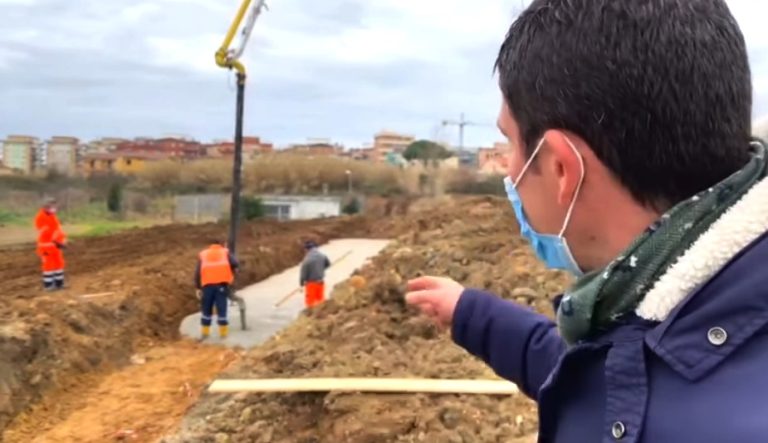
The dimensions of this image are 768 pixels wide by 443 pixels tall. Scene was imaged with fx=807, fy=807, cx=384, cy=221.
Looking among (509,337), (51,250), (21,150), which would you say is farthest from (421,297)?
(21,150)

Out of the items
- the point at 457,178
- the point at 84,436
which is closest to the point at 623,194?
the point at 84,436

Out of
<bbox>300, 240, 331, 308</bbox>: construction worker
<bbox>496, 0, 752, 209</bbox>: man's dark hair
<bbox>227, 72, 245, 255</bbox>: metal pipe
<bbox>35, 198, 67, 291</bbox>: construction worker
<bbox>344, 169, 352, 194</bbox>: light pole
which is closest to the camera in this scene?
<bbox>496, 0, 752, 209</bbox>: man's dark hair

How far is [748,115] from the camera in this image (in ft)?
A: 3.77

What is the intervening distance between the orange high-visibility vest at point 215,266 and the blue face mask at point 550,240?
1074 centimetres

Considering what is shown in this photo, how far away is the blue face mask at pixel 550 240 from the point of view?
1275mm

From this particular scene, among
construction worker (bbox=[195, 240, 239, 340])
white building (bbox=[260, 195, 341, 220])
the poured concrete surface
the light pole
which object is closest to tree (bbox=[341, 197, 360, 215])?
white building (bbox=[260, 195, 341, 220])

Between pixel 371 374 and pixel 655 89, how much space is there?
527cm

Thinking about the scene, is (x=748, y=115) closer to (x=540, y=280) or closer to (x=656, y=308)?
(x=656, y=308)

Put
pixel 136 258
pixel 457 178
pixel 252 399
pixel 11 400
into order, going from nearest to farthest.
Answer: pixel 252 399 → pixel 11 400 → pixel 136 258 → pixel 457 178

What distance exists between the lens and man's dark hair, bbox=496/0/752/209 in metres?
1.10

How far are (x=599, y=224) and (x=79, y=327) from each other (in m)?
11.3

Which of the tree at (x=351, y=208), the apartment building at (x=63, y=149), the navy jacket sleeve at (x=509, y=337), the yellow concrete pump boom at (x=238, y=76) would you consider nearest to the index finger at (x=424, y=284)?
the navy jacket sleeve at (x=509, y=337)

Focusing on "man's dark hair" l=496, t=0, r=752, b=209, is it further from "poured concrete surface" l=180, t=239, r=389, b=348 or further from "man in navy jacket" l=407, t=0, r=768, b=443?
"poured concrete surface" l=180, t=239, r=389, b=348

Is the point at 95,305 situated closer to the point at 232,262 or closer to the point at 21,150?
the point at 232,262
